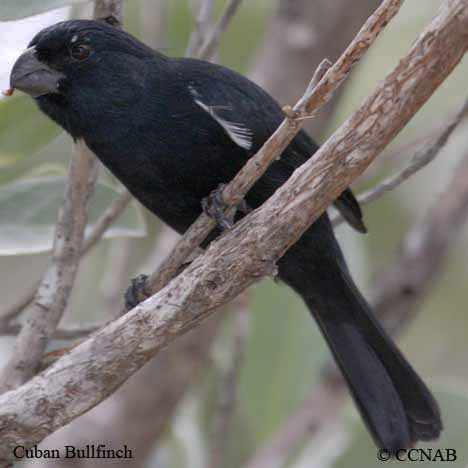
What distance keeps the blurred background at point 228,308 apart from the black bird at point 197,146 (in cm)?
14

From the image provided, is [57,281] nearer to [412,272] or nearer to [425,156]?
[425,156]

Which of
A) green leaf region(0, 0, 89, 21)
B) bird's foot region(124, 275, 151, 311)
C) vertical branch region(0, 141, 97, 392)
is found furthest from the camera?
bird's foot region(124, 275, 151, 311)

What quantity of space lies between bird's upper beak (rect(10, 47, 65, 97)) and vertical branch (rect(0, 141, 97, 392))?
32 cm

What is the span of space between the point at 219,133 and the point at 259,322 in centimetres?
143

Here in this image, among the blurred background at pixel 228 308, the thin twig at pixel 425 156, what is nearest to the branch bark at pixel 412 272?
the blurred background at pixel 228 308

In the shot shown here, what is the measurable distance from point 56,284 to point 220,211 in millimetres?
548

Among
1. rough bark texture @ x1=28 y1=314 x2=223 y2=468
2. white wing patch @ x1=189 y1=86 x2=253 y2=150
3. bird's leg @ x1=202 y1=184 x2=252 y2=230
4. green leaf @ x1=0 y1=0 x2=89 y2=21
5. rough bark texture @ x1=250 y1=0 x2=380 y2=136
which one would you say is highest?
green leaf @ x1=0 y1=0 x2=89 y2=21

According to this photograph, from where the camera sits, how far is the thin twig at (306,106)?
2.55 metres

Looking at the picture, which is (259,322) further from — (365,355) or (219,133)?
(219,133)

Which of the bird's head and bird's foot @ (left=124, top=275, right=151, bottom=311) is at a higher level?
the bird's head

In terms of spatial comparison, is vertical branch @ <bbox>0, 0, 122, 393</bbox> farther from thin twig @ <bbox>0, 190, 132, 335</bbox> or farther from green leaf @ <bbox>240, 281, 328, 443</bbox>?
green leaf @ <bbox>240, 281, 328, 443</bbox>

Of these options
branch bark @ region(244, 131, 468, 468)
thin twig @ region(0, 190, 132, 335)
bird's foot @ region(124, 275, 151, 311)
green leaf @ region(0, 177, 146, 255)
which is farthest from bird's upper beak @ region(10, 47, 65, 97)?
branch bark @ region(244, 131, 468, 468)

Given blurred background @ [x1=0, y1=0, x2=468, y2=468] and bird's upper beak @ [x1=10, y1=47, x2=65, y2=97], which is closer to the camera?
bird's upper beak @ [x1=10, y1=47, x2=65, y2=97]
